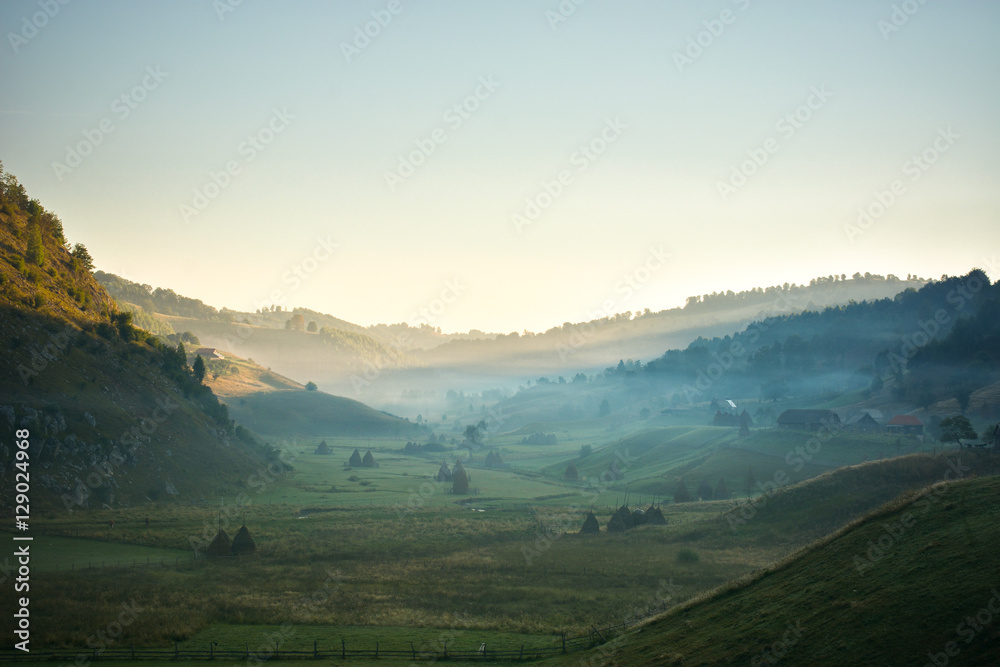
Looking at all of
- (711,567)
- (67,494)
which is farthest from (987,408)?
(67,494)

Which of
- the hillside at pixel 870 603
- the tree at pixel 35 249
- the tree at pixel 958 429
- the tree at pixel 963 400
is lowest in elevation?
the hillside at pixel 870 603

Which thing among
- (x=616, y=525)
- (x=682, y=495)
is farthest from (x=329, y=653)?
(x=682, y=495)

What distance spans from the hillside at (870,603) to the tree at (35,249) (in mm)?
86100

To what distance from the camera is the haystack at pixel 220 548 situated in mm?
48375

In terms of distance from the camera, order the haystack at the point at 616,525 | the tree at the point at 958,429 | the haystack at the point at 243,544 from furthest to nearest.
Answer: the tree at the point at 958,429 → the haystack at the point at 616,525 → the haystack at the point at 243,544

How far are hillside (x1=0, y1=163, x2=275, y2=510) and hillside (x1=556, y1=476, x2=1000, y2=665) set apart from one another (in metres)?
56.6

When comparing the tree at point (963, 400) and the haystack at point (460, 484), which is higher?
the tree at point (963, 400)

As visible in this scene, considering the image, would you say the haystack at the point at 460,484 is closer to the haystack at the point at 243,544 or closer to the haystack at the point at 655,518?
the haystack at the point at 655,518

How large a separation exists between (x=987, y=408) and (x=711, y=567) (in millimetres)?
88858

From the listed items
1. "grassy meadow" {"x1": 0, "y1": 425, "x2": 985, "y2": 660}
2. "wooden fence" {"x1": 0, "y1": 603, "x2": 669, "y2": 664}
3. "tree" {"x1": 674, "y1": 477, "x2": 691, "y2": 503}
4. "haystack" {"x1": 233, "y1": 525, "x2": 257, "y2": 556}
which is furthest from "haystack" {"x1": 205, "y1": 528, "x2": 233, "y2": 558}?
"tree" {"x1": 674, "y1": 477, "x2": 691, "y2": 503}

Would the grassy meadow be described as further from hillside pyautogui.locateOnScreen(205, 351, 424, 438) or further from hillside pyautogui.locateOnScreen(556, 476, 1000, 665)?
hillside pyautogui.locateOnScreen(205, 351, 424, 438)

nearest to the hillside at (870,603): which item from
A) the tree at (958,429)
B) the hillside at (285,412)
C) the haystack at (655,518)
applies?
the haystack at (655,518)

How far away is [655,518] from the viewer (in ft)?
216

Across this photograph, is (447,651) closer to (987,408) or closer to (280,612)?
(280,612)
